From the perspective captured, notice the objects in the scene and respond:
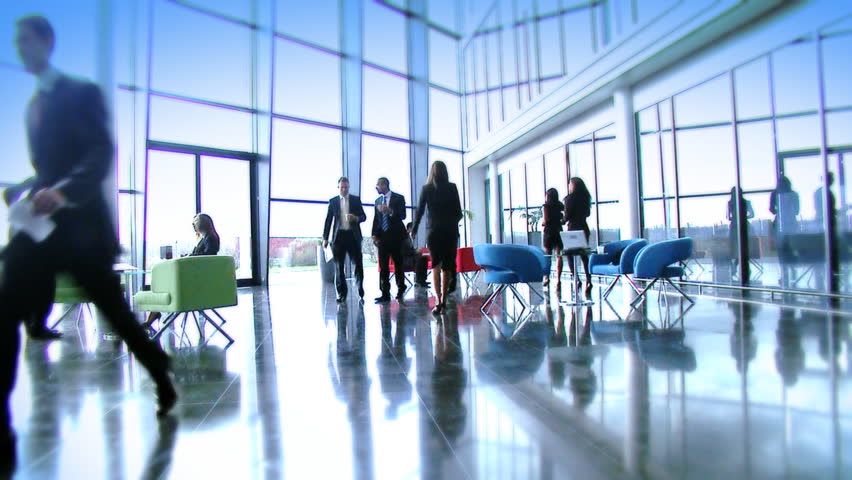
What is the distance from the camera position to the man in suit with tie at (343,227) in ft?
18.6

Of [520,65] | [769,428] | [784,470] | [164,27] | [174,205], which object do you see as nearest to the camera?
[784,470]

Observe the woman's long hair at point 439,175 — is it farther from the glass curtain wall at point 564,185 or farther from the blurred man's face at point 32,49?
the glass curtain wall at point 564,185

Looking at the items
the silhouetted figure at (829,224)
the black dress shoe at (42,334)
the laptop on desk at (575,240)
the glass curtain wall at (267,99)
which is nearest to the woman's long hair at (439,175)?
the laptop on desk at (575,240)

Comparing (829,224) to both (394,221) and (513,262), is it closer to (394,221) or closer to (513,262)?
(513,262)

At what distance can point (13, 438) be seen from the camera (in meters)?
1.68

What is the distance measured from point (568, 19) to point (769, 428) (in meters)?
9.90

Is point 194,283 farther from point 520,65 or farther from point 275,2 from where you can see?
point 520,65

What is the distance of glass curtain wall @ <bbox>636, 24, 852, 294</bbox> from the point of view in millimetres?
4758

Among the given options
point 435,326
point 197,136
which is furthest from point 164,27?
point 435,326

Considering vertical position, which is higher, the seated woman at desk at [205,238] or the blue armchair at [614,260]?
the seated woman at desk at [205,238]

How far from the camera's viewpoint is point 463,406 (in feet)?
6.23

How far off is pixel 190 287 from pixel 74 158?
6.30 ft

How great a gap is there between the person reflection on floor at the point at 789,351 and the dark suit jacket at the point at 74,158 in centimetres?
293

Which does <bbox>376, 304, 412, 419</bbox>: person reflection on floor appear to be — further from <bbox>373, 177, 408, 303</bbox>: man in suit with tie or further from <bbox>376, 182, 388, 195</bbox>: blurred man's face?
<bbox>376, 182, 388, 195</bbox>: blurred man's face
